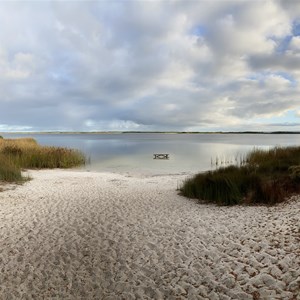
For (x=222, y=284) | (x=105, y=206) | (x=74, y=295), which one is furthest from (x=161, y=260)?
(x=105, y=206)

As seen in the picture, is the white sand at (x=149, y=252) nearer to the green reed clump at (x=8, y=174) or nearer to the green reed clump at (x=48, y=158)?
the green reed clump at (x=8, y=174)

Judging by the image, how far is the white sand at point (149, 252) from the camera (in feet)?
15.1

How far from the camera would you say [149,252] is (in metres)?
5.77

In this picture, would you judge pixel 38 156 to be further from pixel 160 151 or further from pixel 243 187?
pixel 160 151

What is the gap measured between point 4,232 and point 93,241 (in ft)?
7.39

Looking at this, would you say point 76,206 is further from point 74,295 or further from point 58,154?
point 58,154

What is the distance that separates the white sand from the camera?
15.1 feet

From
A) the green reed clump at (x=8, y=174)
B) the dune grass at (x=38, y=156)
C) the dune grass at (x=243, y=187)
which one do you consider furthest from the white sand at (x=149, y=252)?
the dune grass at (x=38, y=156)

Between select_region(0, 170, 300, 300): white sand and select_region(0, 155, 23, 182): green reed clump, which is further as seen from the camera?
select_region(0, 155, 23, 182): green reed clump

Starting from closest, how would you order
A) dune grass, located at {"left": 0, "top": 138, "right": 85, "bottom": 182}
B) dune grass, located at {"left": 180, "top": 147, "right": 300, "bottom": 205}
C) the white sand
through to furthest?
the white sand → dune grass, located at {"left": 180, "top": 147, "right": 300, "bottom": 205} → dune grass, located at {"left": 0, "top": 138, "right": 85, "bottom": 182}

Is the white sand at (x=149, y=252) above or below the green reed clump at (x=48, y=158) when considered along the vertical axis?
below

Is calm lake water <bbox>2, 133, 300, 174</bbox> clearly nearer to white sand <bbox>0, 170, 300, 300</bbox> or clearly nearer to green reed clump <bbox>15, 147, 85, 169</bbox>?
green reed clump <bbox>15, 147, 85, 169</bbox>

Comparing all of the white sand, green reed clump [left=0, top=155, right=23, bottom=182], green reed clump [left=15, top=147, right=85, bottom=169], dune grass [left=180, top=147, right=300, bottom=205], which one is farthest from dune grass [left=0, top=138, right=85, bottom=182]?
dune grass [left=180, top=147, right=300, bottom=205]

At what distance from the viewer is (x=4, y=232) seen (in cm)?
701
